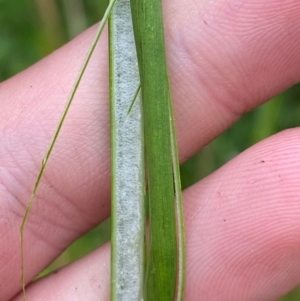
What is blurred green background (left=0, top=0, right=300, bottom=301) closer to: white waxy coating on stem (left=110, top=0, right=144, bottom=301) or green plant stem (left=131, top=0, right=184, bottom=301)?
white waxy coating on stem (left=110, top=0, right=144, bottom=301)

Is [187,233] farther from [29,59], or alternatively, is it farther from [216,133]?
[29,59]

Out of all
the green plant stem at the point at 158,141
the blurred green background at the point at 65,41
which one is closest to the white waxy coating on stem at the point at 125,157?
the green plant stem at the point at 158,141

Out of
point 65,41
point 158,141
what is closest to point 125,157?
point 158,141

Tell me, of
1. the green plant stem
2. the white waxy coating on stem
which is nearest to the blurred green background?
the white waxy coating on stem

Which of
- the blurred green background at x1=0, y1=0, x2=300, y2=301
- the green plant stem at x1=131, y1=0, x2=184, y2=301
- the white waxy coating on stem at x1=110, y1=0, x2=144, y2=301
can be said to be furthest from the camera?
the blurred green background at x1=0, y1=0, x2=300, y2=301

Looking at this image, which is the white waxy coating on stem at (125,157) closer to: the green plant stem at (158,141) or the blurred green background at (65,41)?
the green plant stem at (158,141)

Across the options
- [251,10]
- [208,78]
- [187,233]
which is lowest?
[187,233]

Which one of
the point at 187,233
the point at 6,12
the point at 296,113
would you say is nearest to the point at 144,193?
the point at 187,233
